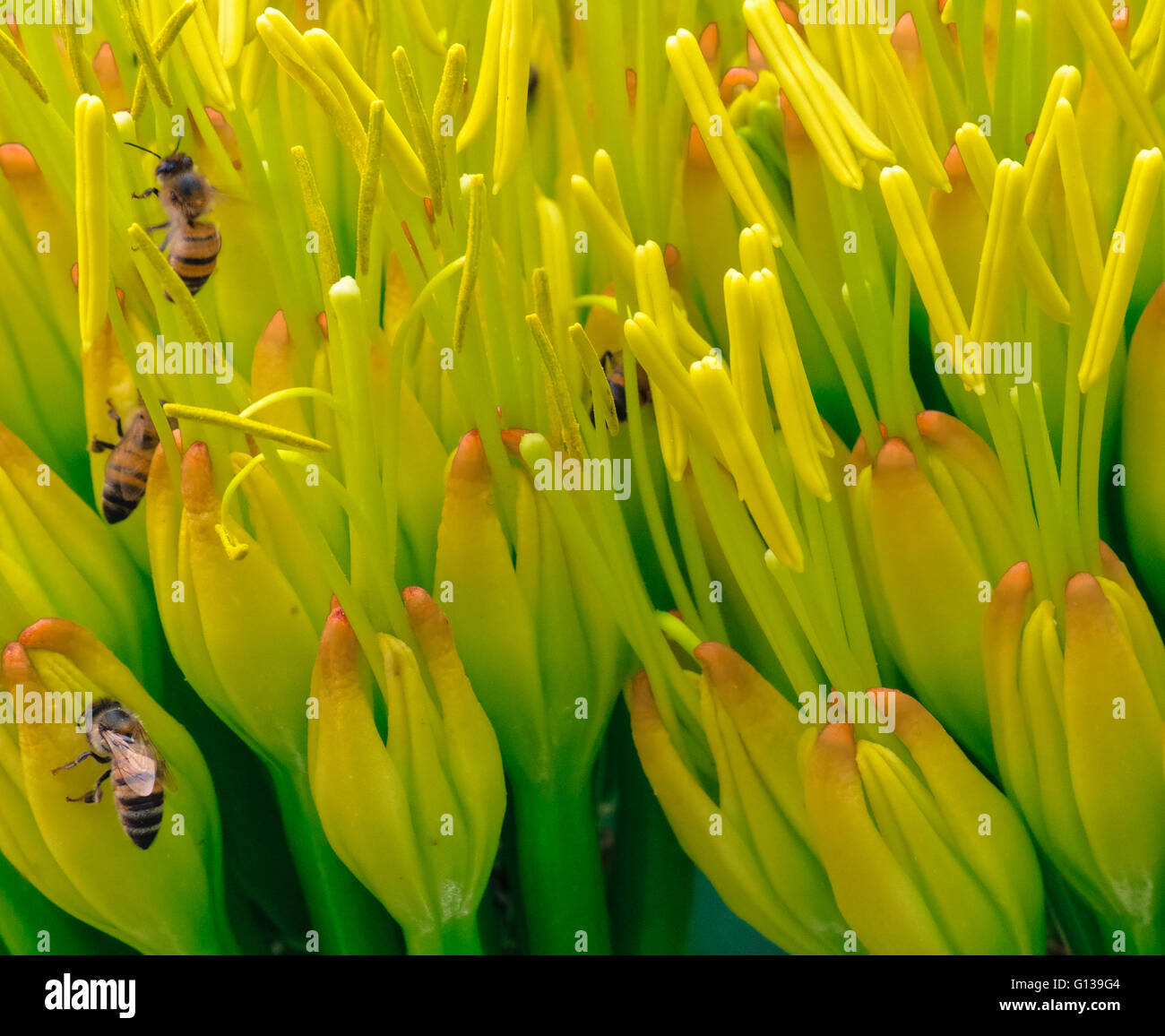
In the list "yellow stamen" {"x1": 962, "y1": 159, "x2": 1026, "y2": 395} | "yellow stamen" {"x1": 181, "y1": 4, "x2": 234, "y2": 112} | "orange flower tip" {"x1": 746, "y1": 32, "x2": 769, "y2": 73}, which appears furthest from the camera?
"orange flower tip" {"x1": 746, "y1": 32, "x2": 769, "y2": 73}

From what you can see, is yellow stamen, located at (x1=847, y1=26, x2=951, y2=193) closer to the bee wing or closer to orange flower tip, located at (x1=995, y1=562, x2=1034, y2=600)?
orange flower tip, located at (x1=995, y1=562, x2=1034, y2=600)

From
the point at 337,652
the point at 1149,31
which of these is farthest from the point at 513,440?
the point at 1149,31

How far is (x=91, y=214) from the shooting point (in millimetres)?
461

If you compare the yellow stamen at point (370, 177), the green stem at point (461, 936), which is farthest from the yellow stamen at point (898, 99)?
the green stem at point (461, 936)

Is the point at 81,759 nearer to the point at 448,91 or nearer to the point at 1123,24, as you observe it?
the point at 448,91

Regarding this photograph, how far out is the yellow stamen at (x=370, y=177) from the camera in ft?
1.51

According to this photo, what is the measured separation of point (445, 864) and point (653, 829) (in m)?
0.15

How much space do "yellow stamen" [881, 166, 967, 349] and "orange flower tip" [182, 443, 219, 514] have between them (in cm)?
34

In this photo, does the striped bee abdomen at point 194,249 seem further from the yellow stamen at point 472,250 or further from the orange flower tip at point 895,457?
the orange flower tip at point 895,457

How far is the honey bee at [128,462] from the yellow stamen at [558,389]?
0.21 meters

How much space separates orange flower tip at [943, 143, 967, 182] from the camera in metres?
0.56

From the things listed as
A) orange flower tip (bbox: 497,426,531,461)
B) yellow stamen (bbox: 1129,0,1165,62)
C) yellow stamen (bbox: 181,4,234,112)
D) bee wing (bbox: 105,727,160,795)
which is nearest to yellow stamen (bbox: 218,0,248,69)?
yellow stamen (bbox: 181,4,234,112)
